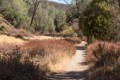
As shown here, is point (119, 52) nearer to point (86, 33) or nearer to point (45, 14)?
point (86, 33)

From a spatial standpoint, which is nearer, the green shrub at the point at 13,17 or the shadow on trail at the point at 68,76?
the shadow on trail at the point at 68,76

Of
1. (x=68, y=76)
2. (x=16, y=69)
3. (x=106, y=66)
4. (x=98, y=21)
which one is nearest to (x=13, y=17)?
(x=98, y=21)

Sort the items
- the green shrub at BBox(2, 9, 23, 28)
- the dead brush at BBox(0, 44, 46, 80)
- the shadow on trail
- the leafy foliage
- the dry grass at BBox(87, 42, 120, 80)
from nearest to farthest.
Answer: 1. the dead brush at BBox(0, 44, 46, 80)
2. the dry grass at BBox(87, 42, 120, 80)
3. the shadow on trail
4. the leafy foliage
5. the green shrub at BBox(2, 9, 23, 28)

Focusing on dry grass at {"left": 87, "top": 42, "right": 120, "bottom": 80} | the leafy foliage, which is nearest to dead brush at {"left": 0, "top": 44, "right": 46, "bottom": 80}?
dry grass at {"left": 87, "top": 42, "right": 120, "bottom": 80}

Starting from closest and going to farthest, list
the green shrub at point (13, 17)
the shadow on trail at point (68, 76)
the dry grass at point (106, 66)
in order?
the dry grass at point (106, 66) < the shadow on trail at point (68, 76) < the green shrub at point (13, 17)

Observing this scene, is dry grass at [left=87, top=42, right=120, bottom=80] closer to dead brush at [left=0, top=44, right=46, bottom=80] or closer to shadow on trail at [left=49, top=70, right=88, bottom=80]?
shadow on trail at [left=49, top=70, right=88, bottom=80]

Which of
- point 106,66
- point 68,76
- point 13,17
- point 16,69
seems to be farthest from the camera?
point 13,17

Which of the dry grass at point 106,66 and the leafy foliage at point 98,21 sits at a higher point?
the leafy foliage at point 98,21

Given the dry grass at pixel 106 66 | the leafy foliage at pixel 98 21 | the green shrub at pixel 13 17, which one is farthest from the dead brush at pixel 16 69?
the green shrub at pixel 13 17

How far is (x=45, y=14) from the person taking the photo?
345ft

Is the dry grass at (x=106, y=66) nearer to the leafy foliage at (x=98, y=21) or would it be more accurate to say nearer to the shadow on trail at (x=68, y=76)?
the shadow on trail at (x=68, y=76)

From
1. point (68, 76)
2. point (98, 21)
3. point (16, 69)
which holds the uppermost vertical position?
point (98, 21)

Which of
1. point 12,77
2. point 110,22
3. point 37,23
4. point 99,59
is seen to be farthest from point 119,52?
point 37,23

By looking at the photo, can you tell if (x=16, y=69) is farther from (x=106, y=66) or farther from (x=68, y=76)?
(x=106, y=66)
